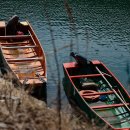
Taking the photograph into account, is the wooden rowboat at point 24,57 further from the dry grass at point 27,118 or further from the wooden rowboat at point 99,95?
the dry grass at point 27,118

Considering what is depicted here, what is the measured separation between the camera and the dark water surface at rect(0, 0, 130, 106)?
26750 millimetres

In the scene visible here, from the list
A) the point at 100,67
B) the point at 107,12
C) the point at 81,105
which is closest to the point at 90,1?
the point at 107,12

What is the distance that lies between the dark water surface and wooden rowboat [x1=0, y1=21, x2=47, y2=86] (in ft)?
5.14

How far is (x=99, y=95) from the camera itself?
18156 mm

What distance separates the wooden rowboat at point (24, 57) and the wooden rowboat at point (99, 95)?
5.53 ft

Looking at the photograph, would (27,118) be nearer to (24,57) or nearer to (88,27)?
(24,57)

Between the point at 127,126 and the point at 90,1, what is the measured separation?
33.3 m

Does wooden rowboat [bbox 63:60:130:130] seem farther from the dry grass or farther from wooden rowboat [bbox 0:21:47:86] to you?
the dry grass

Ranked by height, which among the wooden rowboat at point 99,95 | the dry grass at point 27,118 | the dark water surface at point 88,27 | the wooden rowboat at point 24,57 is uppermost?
the dry grass at point 27,118

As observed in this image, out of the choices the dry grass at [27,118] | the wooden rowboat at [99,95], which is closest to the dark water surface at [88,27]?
the wooden rowboat at [99,95]

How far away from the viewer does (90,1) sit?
4656cm

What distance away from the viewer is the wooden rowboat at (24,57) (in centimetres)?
1820

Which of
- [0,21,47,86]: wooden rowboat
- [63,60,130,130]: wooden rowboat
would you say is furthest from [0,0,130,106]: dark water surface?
[63,60,130,130]: wooden rowboat

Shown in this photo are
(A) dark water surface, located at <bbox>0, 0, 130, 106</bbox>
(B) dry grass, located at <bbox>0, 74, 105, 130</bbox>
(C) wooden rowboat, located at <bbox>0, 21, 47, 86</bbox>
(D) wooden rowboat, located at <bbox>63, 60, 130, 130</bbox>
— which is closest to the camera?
(B) dry grass, located at <bbox>0, 74, 105, 130</bbox>
